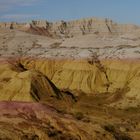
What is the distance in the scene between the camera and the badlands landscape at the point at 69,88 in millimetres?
50562

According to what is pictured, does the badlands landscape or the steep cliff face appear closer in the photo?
the badlands landscape

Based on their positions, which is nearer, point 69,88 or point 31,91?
point 31,91

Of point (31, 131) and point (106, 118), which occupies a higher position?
point (31, 131)

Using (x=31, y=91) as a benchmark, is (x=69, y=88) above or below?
below

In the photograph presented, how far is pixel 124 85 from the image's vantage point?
330 feet

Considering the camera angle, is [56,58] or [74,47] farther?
[74,47]

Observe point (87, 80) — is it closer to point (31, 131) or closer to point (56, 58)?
point (56, 58)

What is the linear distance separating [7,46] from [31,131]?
7858 centimetres

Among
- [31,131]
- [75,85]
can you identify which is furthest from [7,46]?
[31,131]

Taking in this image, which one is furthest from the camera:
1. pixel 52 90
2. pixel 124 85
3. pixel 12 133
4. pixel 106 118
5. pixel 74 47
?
pixel 74 47

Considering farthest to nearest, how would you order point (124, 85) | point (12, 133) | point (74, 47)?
1. point (74, 47)
2. point (124, 85)
3. point (12, 133)

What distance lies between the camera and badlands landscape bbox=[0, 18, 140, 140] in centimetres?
5056

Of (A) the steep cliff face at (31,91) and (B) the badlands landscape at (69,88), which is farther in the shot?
(A) the steep cliff face at (31,91)

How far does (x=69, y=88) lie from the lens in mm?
103875
